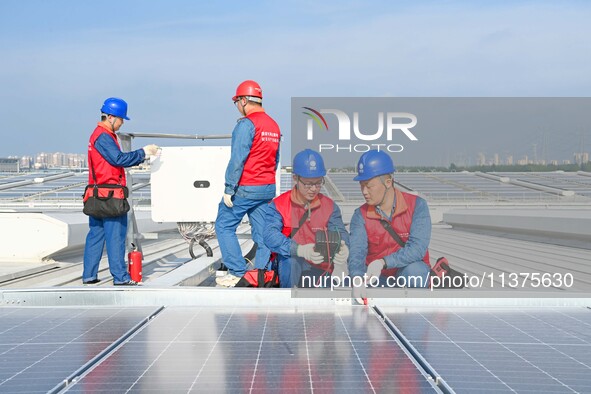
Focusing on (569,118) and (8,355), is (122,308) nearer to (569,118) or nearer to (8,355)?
(8,355)

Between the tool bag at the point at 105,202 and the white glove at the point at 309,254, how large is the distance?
166cm

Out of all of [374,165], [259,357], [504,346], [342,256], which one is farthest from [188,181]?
[504,346]

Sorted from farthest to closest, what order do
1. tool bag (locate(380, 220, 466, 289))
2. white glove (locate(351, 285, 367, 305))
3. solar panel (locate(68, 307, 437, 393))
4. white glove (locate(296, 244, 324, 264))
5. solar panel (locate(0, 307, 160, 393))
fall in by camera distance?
1. white glove (locate(296, 244, 324, 264))
2. tool bag (locate(380, 220, 466, 289))
3. white glove (locate(351, 285, 367, 305))
4. solar panel (locate(0, 307, 160, 393))
5. solar panel (locate(68, 307, 437, 393))

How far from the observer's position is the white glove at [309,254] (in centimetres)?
479

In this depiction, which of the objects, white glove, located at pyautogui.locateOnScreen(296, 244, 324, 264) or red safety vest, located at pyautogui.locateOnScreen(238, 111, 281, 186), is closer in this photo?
white glove, located at pyautogui.locateOnScreen(296, 244, 324, 264)

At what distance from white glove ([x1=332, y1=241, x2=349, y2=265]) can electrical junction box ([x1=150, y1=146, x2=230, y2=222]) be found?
8.19 feet

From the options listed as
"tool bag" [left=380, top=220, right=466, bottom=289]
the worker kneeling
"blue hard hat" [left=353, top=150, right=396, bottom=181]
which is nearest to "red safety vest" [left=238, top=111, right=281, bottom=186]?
the worker kneeling

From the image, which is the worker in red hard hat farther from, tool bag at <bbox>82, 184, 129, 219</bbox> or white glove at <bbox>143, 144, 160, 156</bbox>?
white glove at <bbox>143, 144, 160, 156</bbox>

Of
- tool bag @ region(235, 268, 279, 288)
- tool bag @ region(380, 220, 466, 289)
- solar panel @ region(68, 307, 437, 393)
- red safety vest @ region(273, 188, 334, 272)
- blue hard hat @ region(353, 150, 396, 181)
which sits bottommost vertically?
tool bag @ region(235, 268, 279, 288)

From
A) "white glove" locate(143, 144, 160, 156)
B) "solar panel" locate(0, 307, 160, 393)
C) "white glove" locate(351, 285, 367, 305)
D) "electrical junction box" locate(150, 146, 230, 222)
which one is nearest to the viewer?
"solar panel" locate(0, 307, 160, 393)

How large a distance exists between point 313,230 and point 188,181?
2.47 m

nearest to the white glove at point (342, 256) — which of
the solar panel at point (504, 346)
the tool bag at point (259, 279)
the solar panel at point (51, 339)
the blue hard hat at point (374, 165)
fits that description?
the blue hard hat at point (374, 165)

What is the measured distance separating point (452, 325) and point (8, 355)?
7.25 ft

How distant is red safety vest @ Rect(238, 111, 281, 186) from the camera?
5477mm
